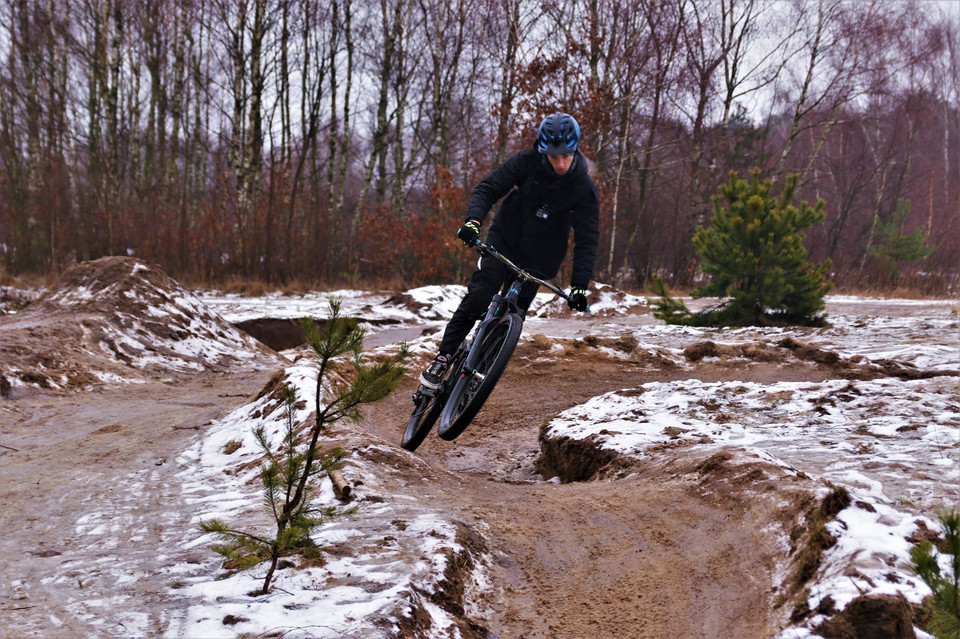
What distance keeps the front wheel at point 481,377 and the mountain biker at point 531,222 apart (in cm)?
28

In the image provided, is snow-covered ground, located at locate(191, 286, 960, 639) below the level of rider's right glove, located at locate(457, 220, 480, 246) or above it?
below

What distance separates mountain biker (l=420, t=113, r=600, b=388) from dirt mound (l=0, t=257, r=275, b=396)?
4152mm

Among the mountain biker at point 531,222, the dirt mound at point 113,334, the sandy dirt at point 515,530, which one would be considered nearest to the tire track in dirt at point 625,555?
the sandy dirt at point 515,530

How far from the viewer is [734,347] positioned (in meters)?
7.90

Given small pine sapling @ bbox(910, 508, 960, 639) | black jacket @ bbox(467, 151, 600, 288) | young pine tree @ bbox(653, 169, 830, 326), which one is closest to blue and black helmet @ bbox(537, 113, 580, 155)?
black jacket @ bbox(467, 151, 600, 288)

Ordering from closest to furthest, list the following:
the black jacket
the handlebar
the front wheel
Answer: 1. the front wheel
2. the handlebar
3. the black jacket

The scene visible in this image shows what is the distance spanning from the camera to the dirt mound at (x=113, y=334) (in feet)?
22.1

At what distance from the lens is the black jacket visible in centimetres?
476

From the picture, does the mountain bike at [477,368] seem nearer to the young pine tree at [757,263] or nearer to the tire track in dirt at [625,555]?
the tire track in dirt at [625,555]

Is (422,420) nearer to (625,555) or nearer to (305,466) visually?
(625,555)

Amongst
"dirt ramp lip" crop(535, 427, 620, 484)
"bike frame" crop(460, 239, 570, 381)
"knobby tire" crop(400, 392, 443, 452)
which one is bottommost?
"dirt ramp lip" crop(535, 427, 620, 484)

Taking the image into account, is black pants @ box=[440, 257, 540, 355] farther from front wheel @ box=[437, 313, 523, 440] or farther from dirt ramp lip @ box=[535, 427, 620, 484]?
dirt ramp lip @ box=[535, 427, 620, 484]

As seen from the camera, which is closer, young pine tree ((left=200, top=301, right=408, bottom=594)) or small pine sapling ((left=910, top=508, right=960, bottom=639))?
small pine sapling ((left=910, top=508, right=960, bottom=639))

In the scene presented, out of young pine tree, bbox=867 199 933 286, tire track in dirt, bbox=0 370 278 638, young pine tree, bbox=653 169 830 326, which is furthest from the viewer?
young pine tree, bbox=867 199 933 286
